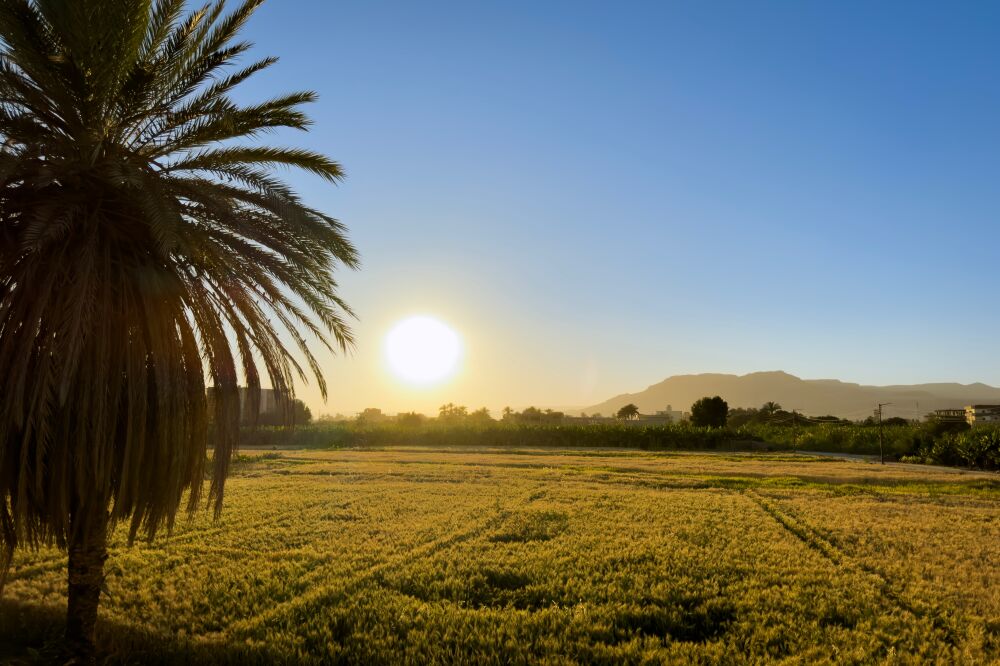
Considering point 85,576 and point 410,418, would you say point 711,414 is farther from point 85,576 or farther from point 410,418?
point 85,576

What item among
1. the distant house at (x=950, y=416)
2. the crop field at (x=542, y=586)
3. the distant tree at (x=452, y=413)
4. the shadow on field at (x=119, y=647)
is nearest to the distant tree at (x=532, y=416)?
the distant tree at (x=452, y=413)

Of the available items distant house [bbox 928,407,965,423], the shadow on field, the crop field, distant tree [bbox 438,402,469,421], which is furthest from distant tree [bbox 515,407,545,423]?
the shadow on field

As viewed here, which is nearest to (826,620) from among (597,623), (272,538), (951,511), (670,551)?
(597,623)

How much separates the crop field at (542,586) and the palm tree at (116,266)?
207 centimetres

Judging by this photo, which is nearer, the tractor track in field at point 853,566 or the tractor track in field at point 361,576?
the tractor track in field at point 361,576

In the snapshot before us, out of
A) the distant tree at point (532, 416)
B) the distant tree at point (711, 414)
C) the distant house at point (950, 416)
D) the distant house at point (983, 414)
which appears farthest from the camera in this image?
the distant tree at point (532, 416)

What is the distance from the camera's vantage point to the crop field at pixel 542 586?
8.34 m

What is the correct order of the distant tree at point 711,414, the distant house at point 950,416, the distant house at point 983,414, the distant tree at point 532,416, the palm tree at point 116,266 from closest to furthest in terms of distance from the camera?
the palm tree at point 116,266, the distant house at point 950,416, the distant house at point 983,414, the distant tree at point 711,414, the distant tree at point 532,416

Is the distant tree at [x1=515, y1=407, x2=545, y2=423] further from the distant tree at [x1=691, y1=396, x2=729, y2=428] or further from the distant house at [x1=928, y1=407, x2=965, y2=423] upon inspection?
the distant house at [x1=928, y1=407, x2=965, y2=423]

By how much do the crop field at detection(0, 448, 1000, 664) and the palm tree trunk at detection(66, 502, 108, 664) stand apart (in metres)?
0.34

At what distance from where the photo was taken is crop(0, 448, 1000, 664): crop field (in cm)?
834

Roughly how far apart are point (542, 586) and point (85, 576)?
22.0 ft

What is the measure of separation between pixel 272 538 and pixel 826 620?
463 inches

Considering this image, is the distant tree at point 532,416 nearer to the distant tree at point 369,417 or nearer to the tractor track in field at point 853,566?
the distant tree at point 369,417
